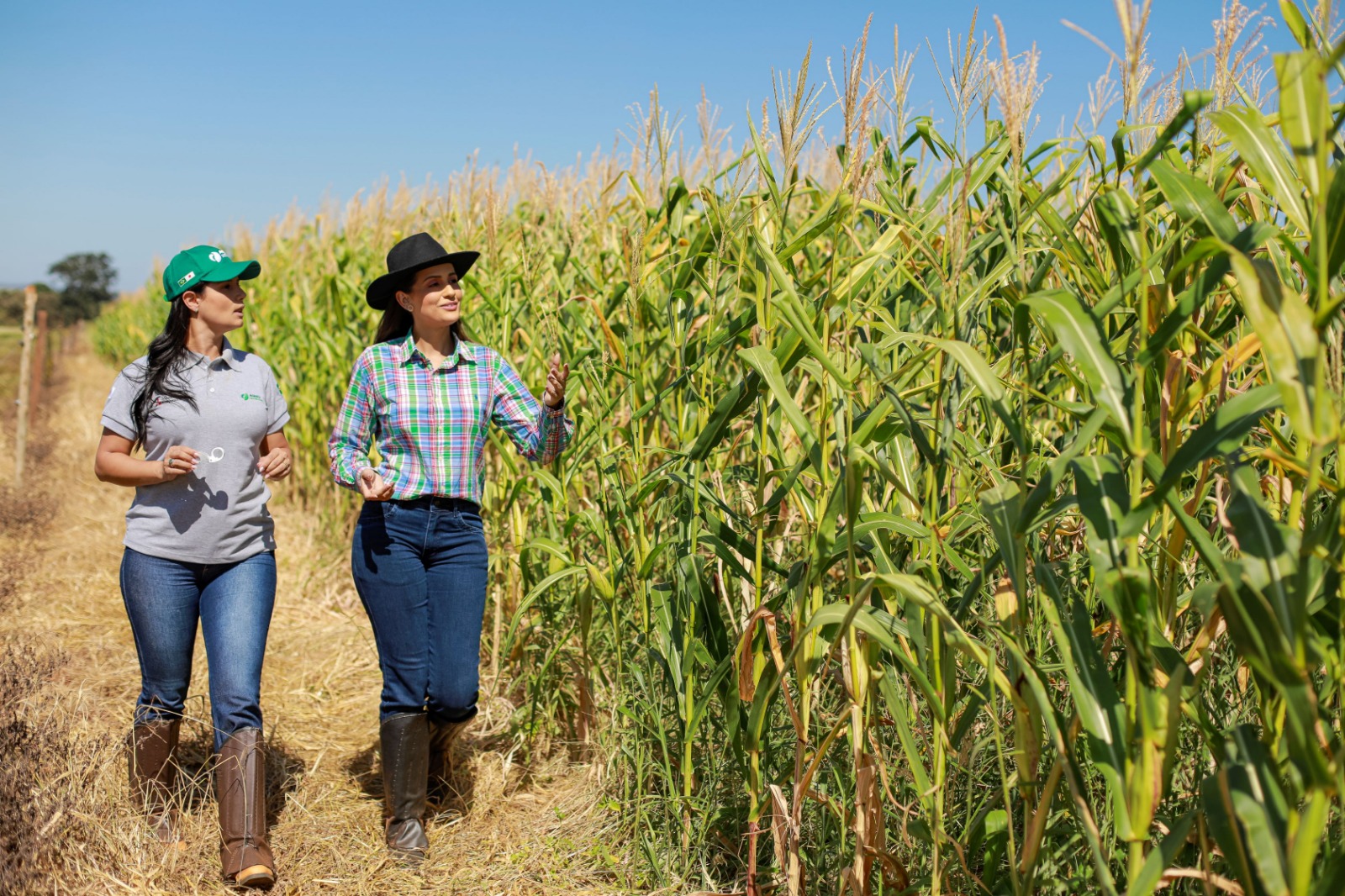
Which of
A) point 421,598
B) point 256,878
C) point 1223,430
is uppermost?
point 1223,430

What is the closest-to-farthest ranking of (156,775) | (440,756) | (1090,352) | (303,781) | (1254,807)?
(1254,807) → (1090,352) → (156,775) → (440,756) → (303,781)

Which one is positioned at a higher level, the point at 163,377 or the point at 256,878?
the point at 163,377

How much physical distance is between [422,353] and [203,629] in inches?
42.3

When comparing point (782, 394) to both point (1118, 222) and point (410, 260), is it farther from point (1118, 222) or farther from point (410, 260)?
point (410, 260)

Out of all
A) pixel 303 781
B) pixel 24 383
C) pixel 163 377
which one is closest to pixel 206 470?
pixel 163 377

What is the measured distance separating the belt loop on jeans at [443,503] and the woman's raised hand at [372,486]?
12 cm

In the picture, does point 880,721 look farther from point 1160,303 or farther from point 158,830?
point 158,830

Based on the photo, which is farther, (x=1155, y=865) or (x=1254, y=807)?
(x=1155, y=865)

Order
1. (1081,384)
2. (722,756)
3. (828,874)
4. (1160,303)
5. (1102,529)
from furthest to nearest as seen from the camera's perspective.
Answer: (722,756), (828,874), (1081,384), (1160,303), (1102,529)

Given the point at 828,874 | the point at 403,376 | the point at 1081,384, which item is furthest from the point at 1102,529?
the point at 403,376

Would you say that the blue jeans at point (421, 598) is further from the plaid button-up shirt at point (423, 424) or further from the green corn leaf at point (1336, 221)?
the green corn leaf at point (1336, 221)

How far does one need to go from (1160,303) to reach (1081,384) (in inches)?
11.0

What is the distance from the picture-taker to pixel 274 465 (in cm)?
331

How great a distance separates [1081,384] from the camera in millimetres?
2076
